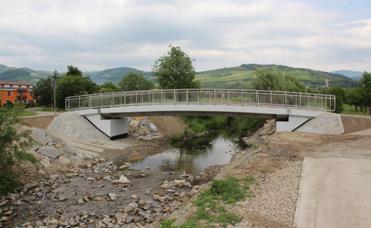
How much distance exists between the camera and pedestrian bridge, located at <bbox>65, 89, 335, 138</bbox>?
31.3 meters

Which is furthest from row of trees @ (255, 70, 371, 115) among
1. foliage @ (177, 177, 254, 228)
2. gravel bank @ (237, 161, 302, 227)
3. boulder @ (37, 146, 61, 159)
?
foliage @ (177, 177, 254, 228)

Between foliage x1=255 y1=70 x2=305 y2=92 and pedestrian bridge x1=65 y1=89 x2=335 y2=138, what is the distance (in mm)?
15164

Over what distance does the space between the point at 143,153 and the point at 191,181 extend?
12.2 m

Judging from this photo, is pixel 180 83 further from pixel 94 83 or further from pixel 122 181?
pixel 122 181

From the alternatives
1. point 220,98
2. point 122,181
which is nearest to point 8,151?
point 122,181

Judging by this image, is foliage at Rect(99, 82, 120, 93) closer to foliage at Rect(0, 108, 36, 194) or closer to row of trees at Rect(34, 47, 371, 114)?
row of trees at Rect(34, 47, 371, 114)

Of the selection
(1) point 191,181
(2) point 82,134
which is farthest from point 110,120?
(1) point 191,181

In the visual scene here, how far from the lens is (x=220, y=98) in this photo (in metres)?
32.9

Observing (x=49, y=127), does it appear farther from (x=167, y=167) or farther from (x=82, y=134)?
(x=167, y=167)

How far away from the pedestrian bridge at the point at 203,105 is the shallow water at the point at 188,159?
398 centimetres

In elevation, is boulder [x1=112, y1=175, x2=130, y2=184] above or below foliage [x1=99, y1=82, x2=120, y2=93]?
below

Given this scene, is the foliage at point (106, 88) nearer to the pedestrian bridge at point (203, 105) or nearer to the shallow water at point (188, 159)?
the pedestrian bridge at point (203, 105)

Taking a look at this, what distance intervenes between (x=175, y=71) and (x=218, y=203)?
4319 centimetres

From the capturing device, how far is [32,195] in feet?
64.4
